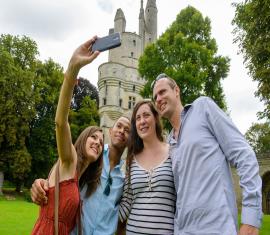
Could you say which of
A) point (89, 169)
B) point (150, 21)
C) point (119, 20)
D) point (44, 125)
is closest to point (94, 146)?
point (89, 169)

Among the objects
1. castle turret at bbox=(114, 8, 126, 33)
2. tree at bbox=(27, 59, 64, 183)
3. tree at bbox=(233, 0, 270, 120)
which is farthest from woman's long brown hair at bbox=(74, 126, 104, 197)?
castle turret at bbox=(114, 8, 126, 33)

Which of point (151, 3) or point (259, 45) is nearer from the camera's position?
point (259, 45)

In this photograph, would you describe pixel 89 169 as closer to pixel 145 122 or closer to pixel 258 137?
pixel 145 122

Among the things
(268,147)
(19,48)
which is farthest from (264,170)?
(19,48)

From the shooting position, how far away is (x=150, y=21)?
53219mm

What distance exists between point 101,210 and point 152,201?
0.46 metres

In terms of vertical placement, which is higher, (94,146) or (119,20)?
(119,20)

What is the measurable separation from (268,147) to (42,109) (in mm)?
26492

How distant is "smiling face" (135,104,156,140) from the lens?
3.38 meters

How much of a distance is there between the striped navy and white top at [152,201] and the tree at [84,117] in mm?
35063

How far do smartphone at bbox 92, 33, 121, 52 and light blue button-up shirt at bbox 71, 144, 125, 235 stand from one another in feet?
4.17

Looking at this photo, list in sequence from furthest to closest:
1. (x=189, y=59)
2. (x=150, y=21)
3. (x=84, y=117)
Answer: (x=150, y=21), (x=84, y=117), (x=189, y=59)

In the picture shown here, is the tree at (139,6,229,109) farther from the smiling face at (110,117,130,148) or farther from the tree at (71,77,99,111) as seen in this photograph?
the tree at (71,77,99,111)

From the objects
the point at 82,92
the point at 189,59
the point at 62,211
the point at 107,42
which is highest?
the point at 82,92
